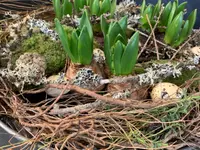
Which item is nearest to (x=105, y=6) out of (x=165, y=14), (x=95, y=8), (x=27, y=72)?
(x=95, y=8)

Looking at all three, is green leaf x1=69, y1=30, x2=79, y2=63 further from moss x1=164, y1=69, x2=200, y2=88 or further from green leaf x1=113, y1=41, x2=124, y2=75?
moss x1=164, y1=69, x2=200, y2=88

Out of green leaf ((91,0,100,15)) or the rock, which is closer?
the rock

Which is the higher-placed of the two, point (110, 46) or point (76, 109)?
point (110, 46)

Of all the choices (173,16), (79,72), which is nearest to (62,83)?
(79,72)

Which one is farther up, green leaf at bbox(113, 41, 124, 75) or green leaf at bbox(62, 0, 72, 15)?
green leaf at bbox(62, 0, 72, 15)

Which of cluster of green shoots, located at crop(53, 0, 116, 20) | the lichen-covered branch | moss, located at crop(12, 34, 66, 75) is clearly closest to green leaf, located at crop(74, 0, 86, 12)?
cluster of green shoots, located at crop(53, 0, 116, 20)

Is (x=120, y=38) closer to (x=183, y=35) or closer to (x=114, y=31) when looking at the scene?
(x=114, y=31)
